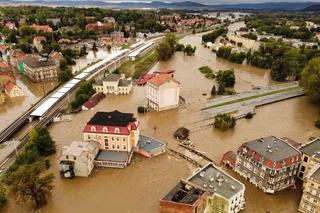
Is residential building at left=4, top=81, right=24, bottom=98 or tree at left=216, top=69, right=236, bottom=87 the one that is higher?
tree at left=216, top=69, right=236, bottom=87

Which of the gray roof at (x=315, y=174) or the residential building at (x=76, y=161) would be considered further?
the residential building at (x=76, y=161)

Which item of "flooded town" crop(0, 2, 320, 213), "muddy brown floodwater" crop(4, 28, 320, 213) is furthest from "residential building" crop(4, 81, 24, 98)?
"muddy brown floodwater" crop(4, 28, 320, 213)

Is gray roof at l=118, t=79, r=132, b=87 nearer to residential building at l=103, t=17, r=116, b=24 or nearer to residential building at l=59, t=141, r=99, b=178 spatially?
residential building at l=59, t=141, r=99, b=178

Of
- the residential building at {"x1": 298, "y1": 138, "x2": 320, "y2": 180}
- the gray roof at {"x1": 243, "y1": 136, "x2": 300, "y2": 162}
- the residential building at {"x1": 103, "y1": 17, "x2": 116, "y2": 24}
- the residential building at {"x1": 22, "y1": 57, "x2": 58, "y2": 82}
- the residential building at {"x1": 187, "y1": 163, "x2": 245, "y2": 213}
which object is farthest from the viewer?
the residential building at {"x1": 103, "y1": 17, "x2": 116, "y2": 24}

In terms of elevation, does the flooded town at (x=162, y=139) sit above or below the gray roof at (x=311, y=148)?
below

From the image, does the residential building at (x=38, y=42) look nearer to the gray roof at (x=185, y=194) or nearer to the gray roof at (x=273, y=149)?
the gray roof at (x=273, y=149)

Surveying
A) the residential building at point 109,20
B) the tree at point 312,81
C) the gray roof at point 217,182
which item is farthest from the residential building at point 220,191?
the residential building at point 109,20

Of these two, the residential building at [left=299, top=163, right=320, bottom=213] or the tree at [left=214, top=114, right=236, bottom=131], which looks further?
the tree at [left=214, top=114, right=236, bottom=131]
